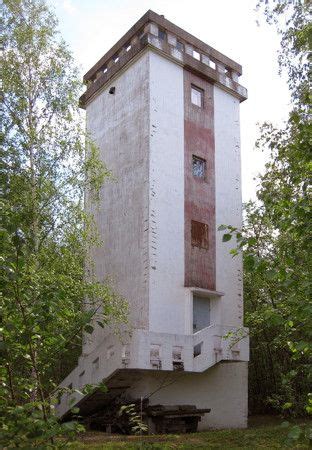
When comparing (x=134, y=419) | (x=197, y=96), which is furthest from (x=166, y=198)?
(x=134, y=419)

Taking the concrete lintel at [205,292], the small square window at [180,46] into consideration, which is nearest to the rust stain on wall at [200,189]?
the concrete lintel at [205,292]

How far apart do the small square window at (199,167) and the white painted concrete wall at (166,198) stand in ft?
2.45

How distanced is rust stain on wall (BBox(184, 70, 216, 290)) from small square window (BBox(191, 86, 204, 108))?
0.13 metres

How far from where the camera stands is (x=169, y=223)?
1767 cm

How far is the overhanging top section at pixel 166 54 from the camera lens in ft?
61.8

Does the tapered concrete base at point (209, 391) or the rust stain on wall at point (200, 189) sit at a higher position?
the rust stain on wall at point (200, 189)

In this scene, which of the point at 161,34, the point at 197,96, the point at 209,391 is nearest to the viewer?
the point at 209,391

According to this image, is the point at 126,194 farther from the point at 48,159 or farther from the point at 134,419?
the point at 134,419

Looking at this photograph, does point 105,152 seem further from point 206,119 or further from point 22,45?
point 22,45

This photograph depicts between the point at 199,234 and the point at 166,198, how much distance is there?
6.24 ft

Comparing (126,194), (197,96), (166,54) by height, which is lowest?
(126,194)

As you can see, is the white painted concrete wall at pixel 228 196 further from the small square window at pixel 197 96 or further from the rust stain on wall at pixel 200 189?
the small square window at pixel 197 96

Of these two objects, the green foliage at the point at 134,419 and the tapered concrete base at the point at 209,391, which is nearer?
the green foliage at the point at 134,419

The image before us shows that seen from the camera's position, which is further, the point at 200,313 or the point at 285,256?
the point at 200,313
